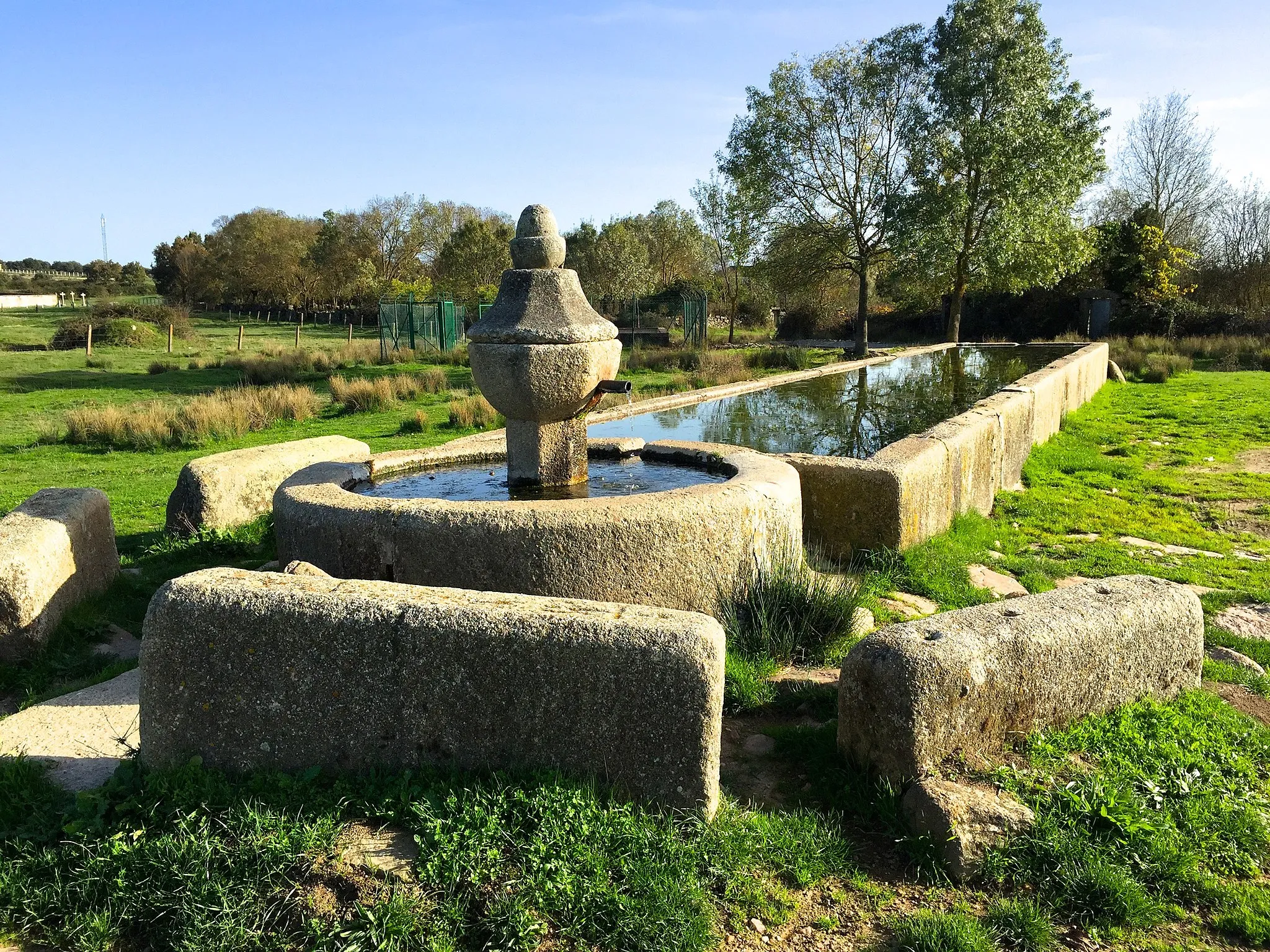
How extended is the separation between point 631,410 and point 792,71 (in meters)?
21.2

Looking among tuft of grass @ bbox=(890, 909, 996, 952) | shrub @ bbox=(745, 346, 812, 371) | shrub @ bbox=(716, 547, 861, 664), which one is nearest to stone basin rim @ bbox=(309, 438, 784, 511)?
shrub @ bbox=(716, 547, 861, 664)

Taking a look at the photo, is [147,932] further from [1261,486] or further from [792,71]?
[792,71]

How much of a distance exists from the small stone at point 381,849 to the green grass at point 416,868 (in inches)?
1.4

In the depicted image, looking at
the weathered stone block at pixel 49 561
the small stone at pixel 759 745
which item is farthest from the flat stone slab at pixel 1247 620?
the weathered stone block at pixel 49 561

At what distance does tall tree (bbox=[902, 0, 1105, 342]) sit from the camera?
78.8ft

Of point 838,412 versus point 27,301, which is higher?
point 27,301

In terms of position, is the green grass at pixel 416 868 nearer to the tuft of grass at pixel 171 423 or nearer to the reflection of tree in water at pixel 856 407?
the reflection of tree in water at pixel 856 407

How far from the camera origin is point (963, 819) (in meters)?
3.00

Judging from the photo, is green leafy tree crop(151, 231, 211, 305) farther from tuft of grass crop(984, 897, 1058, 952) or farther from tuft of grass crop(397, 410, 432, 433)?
tuft of grass crop(984, 897, 1058, 952)

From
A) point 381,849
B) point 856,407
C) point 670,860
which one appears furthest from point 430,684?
point 856,407

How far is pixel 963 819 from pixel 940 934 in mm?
488

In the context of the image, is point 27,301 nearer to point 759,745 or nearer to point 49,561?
point 49,561

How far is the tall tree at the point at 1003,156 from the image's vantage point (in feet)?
78.8

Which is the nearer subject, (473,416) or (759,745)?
(759,745)
